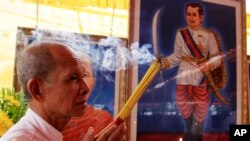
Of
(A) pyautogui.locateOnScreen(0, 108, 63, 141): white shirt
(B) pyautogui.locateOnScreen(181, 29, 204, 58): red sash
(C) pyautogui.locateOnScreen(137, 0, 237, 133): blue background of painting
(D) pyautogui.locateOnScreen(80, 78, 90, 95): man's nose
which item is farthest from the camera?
(B) pyautogui.locateOnScreen(181, 29, 204, 58): red sash

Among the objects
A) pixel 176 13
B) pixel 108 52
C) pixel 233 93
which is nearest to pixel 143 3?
pixel 176 13

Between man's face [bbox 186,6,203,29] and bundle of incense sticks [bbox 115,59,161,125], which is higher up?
man's face [bbox 186,6,203,29]

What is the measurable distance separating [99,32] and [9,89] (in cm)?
48

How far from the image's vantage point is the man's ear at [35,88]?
1.23 meters

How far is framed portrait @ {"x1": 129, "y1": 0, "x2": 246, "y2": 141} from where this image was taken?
5.34ft

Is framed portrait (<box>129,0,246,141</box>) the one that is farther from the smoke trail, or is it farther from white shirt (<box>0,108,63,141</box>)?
white shirt (<box>0,108,63,141</box>)

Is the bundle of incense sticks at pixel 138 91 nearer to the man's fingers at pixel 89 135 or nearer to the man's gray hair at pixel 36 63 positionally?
the man's fingers at pixel 89 135

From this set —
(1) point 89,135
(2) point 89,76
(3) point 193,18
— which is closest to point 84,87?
(2) point 89,76

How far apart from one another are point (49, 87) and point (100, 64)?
13.4 inches

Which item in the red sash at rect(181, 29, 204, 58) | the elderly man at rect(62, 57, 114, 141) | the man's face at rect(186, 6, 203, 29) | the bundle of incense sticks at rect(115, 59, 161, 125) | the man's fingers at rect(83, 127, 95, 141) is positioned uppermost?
the man's face at rect(186, 6, 203, 29)

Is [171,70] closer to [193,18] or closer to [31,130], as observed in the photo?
[193,18]

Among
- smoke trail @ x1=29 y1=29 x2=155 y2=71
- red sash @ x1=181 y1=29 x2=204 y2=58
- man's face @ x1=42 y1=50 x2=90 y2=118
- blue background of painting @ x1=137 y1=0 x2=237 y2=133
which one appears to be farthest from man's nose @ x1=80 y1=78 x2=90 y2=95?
red sash @ x1=181 y1=29 x2=204 y2=58

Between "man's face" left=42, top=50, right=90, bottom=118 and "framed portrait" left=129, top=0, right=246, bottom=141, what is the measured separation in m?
0.35

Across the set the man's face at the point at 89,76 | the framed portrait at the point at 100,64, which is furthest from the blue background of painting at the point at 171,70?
the man's face at the point at 89,76
